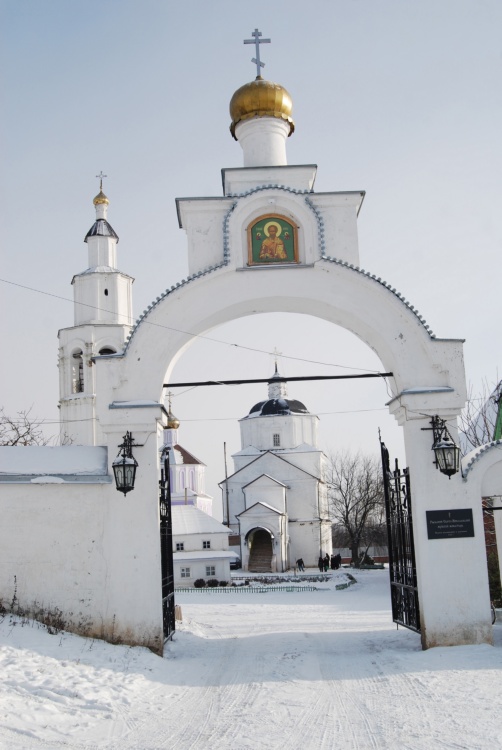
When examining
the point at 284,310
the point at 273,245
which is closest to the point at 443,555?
the point at 284,310

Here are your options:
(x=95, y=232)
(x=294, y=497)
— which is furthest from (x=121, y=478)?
(x=294, y=497)

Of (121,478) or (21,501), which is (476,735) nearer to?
(121,478)

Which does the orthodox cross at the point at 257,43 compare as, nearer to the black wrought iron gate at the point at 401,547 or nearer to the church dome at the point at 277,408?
the black wrought iron gate at the point at 401,547

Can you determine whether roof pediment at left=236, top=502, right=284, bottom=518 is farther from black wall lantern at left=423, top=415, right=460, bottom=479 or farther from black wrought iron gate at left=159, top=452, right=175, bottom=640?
black wall lantern at left=423, top=415, right=460, bottom=479

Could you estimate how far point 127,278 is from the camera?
3127cm

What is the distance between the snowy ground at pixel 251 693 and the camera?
629 centimetres

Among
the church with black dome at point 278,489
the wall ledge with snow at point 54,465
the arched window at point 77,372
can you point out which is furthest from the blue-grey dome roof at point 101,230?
the wall ledge with snow at point 54,465

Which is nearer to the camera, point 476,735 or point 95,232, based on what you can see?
point 476,735

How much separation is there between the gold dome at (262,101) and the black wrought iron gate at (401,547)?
5.84 metres

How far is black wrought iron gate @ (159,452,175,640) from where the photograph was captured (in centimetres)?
1095

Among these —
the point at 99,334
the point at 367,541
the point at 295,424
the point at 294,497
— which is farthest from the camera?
the point at 367,541

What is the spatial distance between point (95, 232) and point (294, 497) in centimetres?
2366

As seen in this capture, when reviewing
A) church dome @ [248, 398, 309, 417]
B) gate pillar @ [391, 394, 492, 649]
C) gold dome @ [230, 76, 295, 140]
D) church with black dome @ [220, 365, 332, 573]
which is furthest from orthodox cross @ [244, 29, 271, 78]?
church dome @ [248, 398, 309, 417]

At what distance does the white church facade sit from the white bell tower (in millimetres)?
18575
